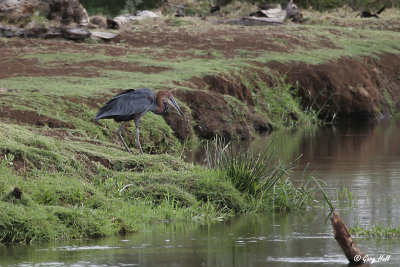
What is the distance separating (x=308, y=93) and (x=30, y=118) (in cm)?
910

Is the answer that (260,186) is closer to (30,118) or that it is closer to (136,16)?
(30,118)

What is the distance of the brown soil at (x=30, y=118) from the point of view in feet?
45.1

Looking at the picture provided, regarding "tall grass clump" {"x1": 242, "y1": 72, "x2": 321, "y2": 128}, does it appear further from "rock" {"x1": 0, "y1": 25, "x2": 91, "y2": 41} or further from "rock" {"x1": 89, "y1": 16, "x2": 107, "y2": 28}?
"rock" {"x1": 89, "y1": 16, "x2": 107, "y2": 28}

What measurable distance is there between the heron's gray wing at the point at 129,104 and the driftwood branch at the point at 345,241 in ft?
17.9

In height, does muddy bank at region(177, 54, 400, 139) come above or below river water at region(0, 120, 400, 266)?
below

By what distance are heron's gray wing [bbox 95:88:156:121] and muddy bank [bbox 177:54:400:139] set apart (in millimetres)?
4563

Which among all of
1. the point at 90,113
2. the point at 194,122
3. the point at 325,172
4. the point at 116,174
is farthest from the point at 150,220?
the point at 194,122

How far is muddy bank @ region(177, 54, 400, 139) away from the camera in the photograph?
17.4 metres

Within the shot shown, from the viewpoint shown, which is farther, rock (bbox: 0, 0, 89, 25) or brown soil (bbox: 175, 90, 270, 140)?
rock (bbox: 0, 0, 89, 25)

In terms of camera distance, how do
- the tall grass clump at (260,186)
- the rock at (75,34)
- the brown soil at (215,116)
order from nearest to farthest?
the tall grass clump at (260,186) < the brown soil at (215,116) < the rock at (75,34)

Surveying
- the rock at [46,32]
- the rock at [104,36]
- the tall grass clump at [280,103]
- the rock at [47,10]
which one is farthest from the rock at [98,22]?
the tall grass clump at [280,103]

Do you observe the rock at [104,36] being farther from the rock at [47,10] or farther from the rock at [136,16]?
the rock at [136,16]

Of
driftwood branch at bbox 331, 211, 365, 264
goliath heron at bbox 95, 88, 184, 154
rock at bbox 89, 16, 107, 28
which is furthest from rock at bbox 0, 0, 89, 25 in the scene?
driftwood branch at bbox 331, 211, 365, 264

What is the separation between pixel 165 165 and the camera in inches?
443
